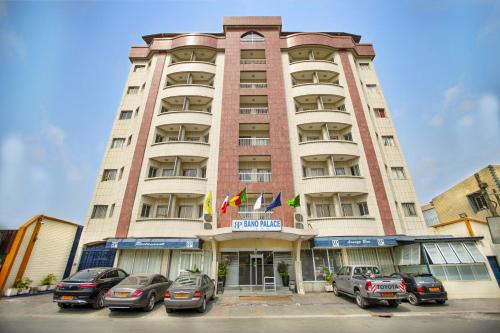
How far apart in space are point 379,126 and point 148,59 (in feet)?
99.1

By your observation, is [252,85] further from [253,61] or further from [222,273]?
[222,273]

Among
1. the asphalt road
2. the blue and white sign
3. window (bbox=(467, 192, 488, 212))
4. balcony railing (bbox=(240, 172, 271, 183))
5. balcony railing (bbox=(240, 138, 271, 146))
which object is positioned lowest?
the asphalt road

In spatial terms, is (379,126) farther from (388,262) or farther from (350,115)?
(388,262)

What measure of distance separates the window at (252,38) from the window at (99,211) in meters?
25.2

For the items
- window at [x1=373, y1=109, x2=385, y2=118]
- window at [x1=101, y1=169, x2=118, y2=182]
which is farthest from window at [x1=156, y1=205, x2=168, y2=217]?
window at [x1=373, y1=109, x2=385, y2=118]

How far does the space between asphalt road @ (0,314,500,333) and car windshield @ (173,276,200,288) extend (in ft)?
4.89

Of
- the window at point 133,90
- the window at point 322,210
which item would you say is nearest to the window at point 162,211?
the window at point 322,210

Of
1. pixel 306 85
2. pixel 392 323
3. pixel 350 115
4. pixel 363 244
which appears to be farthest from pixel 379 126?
pixel 392 323

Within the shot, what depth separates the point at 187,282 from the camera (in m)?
11.5

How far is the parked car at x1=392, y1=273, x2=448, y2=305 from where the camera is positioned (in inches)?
488

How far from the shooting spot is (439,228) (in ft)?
67.2

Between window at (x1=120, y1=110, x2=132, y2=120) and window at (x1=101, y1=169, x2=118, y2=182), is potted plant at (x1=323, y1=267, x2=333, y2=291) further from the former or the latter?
window at (x1=120, y1=110, x2=132, y2=120)

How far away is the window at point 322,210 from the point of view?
20.3m

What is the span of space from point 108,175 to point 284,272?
19582 mm
